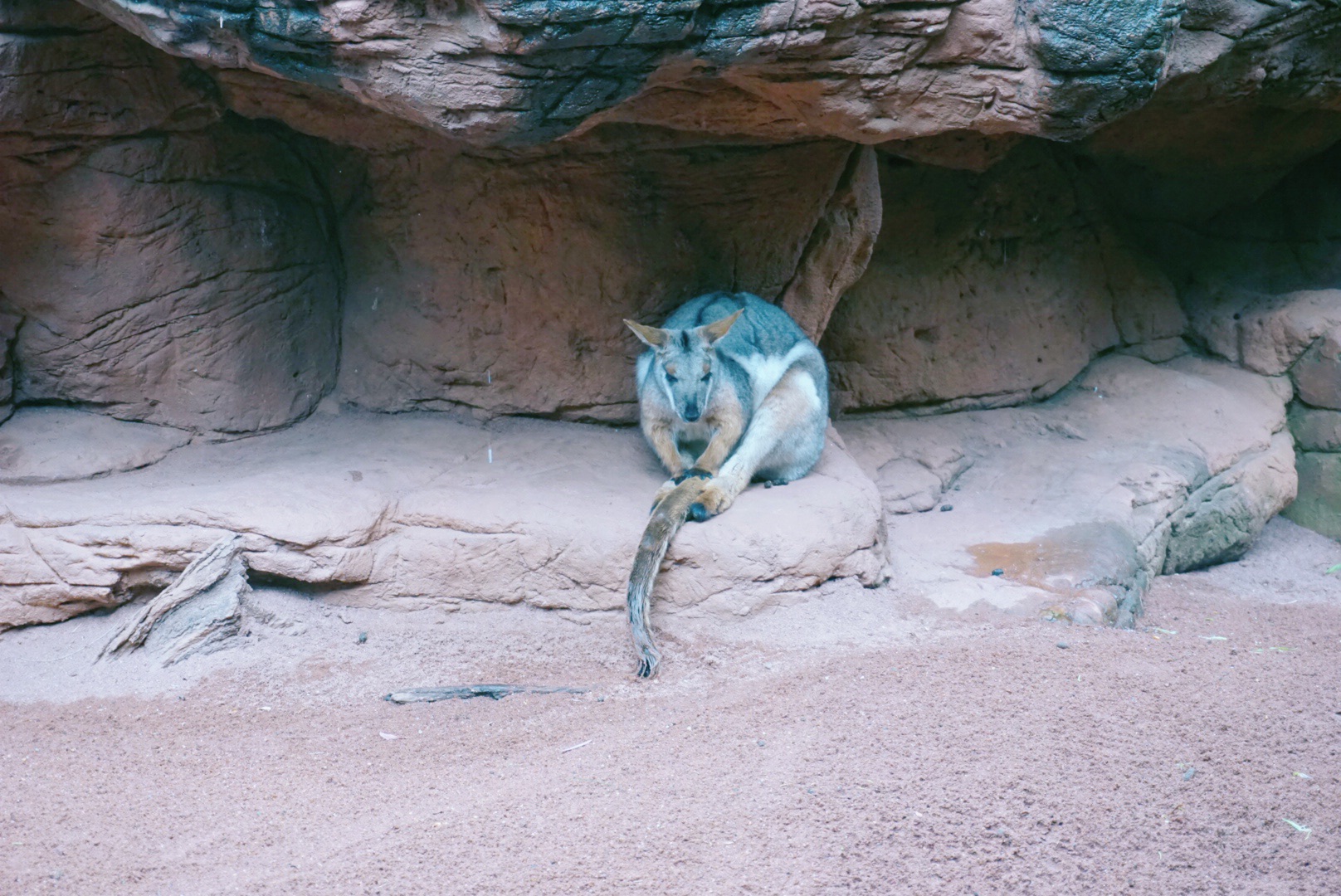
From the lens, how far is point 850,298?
27.1 ft

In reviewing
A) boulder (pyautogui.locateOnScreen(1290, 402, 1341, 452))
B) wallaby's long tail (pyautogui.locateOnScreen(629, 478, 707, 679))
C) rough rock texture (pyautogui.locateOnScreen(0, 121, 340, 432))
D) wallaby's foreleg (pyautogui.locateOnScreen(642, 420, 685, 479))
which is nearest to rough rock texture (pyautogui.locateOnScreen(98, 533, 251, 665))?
rough rock texture (pyautogui.locateOnScreen(0, 121, 340, 432))

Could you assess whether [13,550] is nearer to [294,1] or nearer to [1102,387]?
[294,1]

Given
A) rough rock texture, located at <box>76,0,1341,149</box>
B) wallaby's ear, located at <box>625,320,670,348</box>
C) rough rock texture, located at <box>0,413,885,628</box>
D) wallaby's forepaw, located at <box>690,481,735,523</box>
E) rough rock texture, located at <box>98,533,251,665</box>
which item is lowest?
rough rock texture, located at <box>98,533,251,665</box>

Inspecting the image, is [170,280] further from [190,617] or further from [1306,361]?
[1306,361]

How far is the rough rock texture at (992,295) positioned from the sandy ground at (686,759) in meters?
2.82

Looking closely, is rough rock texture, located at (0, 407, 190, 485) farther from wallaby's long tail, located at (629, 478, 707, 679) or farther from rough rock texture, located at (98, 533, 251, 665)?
wallaby's long tail, located at (629, 478, 707, 679)

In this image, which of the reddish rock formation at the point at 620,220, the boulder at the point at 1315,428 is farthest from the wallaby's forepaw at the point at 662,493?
the boulder at the point at 1315,428

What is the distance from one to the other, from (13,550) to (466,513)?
7.47 feet

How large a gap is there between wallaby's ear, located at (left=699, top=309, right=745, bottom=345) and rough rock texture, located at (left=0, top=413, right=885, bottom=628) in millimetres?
965

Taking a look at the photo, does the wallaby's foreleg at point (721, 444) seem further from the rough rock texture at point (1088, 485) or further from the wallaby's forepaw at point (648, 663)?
the wallaby's forepaw at point (648, 663)

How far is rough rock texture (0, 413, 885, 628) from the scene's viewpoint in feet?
18.2

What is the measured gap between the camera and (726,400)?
21.9 feet

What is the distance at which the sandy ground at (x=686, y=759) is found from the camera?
11.4 ft

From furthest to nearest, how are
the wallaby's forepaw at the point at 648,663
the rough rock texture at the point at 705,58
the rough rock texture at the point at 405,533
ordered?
the rough rock texture at the point at 405,533 < the wallaby's forepaw at the point at 648,663 < the rough rock texture at the point at 705,58
